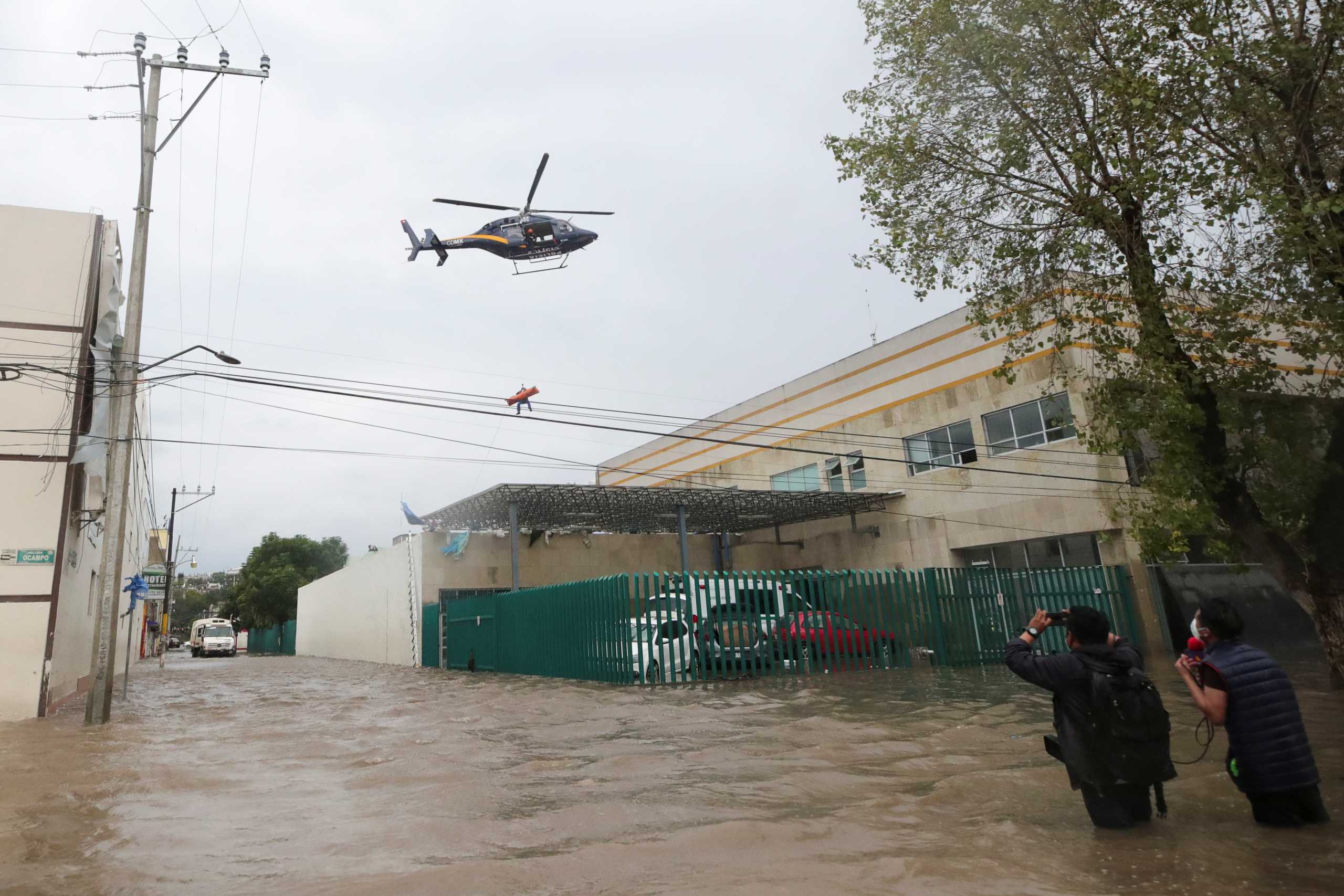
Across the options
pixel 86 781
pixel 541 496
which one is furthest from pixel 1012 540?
pixel 86 781

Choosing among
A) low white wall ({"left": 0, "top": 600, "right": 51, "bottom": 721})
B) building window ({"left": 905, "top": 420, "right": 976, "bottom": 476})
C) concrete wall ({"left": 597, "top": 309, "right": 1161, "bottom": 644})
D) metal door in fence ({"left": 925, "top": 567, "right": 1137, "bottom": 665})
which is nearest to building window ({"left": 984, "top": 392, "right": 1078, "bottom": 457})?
concrete wall ({"left": 597, "top": 309, "right": 1161, "bottom": 644})

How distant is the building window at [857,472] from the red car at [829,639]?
1048 centimetres

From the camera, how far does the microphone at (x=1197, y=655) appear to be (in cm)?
440

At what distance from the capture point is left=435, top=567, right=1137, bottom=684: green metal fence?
14.3m

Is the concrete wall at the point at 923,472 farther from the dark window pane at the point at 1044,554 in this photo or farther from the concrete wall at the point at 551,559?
the concrete wall at the point at 551,559

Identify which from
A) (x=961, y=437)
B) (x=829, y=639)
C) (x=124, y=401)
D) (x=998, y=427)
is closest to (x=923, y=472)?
(x=961, y=437)

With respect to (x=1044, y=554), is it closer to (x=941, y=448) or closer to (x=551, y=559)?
(x=941, y=448)

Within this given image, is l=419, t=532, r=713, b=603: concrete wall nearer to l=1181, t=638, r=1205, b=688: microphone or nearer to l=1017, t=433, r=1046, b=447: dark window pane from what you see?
l=1017, t=433, r=1046, b=447: dark window pane

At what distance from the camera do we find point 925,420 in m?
24.4

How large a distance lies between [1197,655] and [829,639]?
35.6 ft

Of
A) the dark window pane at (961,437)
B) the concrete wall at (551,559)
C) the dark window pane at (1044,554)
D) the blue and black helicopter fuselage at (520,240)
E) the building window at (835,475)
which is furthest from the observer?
the building window at (835,475)

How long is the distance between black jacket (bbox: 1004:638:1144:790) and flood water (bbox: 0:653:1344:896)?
0.34 meters

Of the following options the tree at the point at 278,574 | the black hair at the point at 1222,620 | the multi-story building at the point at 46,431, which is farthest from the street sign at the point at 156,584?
the tree at the point at 278,574

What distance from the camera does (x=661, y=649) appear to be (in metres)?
14.1
